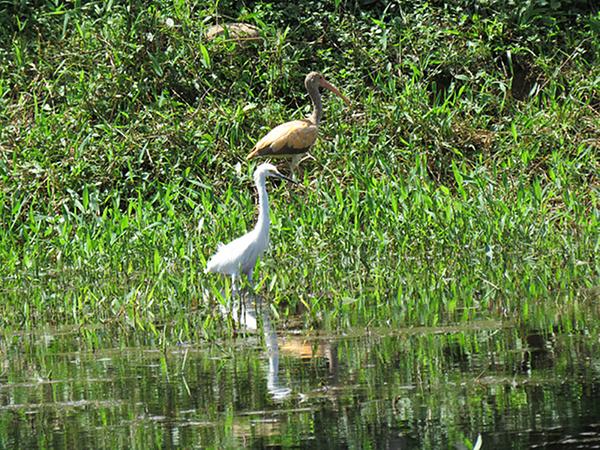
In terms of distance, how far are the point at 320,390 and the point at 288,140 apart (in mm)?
6297

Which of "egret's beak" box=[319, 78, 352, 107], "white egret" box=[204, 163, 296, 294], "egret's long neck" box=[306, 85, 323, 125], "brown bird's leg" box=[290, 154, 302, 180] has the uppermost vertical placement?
"egret's beak" box=[319, 78, 352, 107]

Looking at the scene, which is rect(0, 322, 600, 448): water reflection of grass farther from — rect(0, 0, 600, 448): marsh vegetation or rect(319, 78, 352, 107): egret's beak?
rect(319, 78, 352, 107): egret's beak

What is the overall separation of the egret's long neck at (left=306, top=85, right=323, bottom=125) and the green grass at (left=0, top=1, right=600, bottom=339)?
0.97 ft

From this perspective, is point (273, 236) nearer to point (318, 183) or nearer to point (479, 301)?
point (318, 183)

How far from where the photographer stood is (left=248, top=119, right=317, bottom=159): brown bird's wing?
1195cm

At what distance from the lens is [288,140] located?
11.9 metres

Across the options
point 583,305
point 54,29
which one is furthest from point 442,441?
point 54,29

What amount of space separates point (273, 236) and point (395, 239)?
1123 mm

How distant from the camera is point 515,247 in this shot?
8.91 m

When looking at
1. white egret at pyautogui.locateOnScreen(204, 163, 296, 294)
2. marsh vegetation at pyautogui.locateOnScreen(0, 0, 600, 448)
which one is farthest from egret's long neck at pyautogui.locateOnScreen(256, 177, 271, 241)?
marsh vegetation at pyautogui.locateOnScreen(0, 0, 600, 448)

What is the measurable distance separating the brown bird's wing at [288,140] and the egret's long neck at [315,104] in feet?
1.34

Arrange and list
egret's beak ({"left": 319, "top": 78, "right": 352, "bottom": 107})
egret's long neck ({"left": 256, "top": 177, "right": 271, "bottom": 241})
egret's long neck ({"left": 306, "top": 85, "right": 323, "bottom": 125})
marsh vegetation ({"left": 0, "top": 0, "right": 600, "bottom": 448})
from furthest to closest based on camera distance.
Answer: egret's beak ({"left": 319, "top": 78, "right": 352, "bottom": 107}), egret's long neck ({"left": 306, "top": 85, "right": 323, "bottom": 125}), egret's long neck ({"left": 256, "top": 177, "right": 271, "bottom": 241}), marsh vegetation ({"left": 0, "top": 0, "right": 600, "bottom": 448})

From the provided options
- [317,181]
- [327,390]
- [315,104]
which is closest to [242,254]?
[317,181]

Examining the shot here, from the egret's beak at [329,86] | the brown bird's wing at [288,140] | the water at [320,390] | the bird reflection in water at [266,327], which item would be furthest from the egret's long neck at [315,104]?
the water at [320,390]
